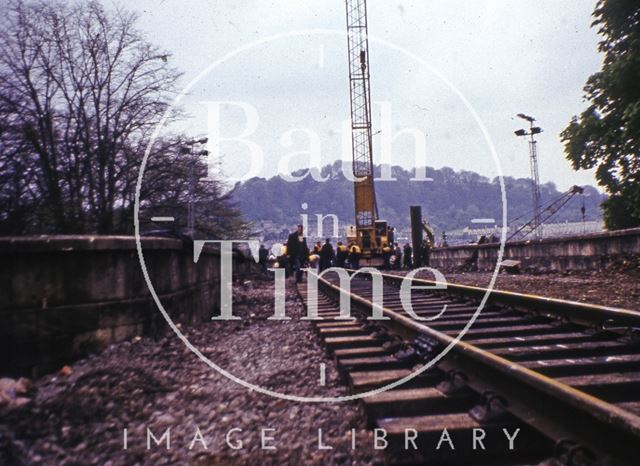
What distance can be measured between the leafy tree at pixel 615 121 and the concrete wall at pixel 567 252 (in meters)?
3.08

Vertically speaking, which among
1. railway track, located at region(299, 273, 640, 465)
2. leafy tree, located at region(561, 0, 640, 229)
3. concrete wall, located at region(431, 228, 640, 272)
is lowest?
railway track, located at region(299, 273, 640, 465)

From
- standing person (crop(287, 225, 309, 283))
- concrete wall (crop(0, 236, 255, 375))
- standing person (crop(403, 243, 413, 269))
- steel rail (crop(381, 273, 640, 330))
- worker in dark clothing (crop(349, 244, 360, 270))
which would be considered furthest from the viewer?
standing person (crop(403, 243, 413, 269))

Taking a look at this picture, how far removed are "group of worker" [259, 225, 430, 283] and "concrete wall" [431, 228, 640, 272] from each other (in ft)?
18.3

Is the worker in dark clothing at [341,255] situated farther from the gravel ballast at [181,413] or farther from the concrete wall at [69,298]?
the gravel ballast at [181,413]

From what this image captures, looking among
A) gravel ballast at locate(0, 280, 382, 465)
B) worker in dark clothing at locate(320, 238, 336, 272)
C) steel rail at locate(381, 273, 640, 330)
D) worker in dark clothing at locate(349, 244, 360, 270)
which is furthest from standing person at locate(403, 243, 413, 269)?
gravel ballast at locate(0, 280, 382, 465)

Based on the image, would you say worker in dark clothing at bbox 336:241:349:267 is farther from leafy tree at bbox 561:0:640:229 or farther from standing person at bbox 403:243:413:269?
leafy tree at bbox 561:0:640:229

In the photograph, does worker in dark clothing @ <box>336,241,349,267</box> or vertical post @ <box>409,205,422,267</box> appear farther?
vertical post @ <box>409,205,422,267</box>

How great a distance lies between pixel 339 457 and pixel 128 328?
10.1 ft

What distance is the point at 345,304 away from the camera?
715 cm

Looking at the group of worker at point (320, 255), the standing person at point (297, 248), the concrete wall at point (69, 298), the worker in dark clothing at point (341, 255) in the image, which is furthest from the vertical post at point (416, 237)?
the concrete wall at point (69, 298)

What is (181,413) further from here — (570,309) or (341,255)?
(341,255)

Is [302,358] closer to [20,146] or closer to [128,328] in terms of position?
[128,328]

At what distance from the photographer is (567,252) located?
43.0 ft

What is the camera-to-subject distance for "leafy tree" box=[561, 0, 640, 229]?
16.1 meters
